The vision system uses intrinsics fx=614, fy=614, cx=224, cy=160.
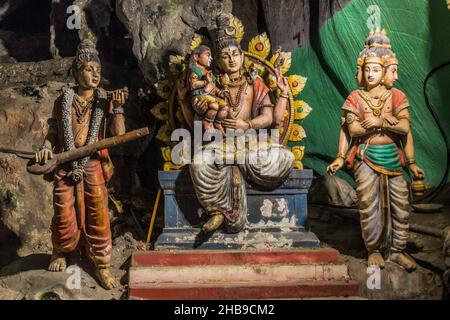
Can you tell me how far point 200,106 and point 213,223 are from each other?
107 cm

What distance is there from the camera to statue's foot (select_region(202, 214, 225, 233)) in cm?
509

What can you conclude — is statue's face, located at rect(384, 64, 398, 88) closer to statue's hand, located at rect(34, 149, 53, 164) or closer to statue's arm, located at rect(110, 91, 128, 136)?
statue's arm, located at rect(110, 91, 128, 136)

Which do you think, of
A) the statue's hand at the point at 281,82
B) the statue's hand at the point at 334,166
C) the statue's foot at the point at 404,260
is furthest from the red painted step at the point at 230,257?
the statue's hand at the point at 281,82

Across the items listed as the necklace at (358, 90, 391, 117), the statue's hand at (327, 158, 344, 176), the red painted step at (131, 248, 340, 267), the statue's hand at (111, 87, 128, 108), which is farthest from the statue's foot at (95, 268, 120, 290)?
the necklace at (358, 90, 391, 117)

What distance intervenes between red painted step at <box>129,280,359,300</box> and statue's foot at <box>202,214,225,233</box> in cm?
51

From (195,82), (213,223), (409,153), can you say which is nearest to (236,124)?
(195,82)

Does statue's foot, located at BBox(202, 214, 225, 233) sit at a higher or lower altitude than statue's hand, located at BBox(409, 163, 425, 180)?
lower

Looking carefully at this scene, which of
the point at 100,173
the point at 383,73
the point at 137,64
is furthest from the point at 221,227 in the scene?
the point at 137,64

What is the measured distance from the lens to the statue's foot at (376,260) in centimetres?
505

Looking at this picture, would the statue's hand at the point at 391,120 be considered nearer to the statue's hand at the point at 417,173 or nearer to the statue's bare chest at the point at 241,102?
the statue's hand at the point at 417,173

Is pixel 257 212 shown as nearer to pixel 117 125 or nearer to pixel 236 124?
pixel 236 124

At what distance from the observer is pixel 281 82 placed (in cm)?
558

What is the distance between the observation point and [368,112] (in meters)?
5.19

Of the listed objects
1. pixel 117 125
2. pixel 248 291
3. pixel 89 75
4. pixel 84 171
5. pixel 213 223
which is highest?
pixel 89 75
